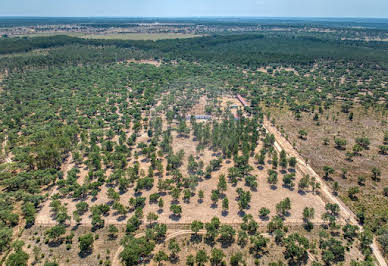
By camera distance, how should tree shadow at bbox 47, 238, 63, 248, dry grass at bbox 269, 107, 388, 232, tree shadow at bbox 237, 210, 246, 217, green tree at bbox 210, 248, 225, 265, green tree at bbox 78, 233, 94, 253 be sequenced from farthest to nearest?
dry grass at bbox 269, 107, 388, 232
tree shadow at bbox 237, 210, 246, 217
tree shadow at bbox 47, 238, 63, 248
green tree at bbox 78, 233, 94, 253
green tree at bbox 210, 248, 225, 265

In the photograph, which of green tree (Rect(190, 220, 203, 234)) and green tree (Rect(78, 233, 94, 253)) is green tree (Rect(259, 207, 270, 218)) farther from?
green tree (Rect(78, 233, 94, 253))

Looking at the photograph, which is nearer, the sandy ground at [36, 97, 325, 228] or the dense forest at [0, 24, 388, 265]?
the dense forest at [0, 24, 388, 265]

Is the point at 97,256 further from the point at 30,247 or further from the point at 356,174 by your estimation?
the point at 356,174

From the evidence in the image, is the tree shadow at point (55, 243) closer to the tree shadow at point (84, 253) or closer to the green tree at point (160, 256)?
the tree shadow at point (84, 253)

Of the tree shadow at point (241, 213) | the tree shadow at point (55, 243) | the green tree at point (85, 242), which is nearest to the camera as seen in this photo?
the green tree at point (85, 242)

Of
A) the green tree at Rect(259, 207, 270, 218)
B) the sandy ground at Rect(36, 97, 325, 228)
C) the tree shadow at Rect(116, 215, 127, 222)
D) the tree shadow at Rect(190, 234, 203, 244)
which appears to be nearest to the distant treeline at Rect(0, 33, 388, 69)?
the sandy ground at Rect(36, 97, 325, 228)

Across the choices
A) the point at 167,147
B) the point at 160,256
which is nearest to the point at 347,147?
the point at 167,147

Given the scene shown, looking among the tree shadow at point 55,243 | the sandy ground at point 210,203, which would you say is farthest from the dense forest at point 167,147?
the sandy ground at point 210,203

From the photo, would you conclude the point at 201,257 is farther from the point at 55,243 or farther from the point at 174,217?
the point at 55,243
